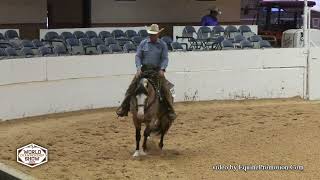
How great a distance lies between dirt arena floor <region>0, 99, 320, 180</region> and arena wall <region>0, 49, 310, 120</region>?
0.43 m

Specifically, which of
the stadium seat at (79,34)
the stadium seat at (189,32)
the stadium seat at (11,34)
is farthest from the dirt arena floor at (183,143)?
the stadium seat at (189,32)

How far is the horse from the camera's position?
31.4ft

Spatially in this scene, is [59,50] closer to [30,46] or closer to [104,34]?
[30,46]

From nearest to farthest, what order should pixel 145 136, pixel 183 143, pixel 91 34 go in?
pixel 145 136 < pixel 183 143 < pixel 91 34

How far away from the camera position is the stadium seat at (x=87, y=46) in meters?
16.9

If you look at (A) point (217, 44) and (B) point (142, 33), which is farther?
(B) point (142, 33)

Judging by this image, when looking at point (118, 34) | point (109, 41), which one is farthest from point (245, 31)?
point (109, 41)

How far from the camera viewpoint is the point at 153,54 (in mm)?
10055

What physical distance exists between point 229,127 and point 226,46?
5525 mm

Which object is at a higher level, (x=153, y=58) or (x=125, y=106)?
(x=153, y=58)

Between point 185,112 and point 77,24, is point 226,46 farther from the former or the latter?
point 77,24

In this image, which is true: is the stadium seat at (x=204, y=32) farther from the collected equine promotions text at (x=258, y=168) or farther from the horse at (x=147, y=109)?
the collected equine promotions text at (x=258, y=168)

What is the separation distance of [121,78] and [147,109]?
598 cm

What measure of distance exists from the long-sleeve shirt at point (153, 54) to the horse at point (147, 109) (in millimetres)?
395
